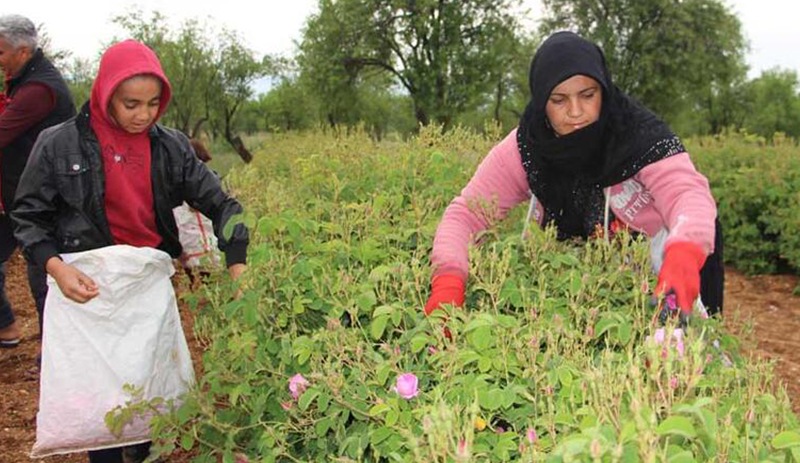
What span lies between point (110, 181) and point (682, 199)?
180 cm

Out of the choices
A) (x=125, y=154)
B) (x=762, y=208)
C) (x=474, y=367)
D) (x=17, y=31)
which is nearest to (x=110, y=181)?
(x=125, y=154)

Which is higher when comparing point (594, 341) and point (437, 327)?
point (437, 327)

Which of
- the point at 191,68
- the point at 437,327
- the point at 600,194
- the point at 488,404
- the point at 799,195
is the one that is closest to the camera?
the point at 488,404

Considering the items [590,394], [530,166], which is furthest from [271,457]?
[530,166]

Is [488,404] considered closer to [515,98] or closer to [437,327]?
[437,327]

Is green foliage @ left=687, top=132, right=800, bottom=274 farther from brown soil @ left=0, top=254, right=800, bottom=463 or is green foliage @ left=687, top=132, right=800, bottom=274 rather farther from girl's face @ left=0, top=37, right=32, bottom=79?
girl's face @ left=0, top=37, right=32, bottom=79

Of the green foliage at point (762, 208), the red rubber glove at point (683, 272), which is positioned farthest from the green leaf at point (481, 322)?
the green foliage at point (762, 208)

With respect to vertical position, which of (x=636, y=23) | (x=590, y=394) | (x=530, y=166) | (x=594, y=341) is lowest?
(x=594, y=341)

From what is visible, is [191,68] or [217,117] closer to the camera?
[191,68]

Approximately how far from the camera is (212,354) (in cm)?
210

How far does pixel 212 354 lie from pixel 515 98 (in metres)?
44.0

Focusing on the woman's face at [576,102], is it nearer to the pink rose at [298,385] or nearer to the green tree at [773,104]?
the pink rose at [298,385]

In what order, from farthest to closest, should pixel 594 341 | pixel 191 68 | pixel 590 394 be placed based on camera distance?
pixel 191 68
pixel 594 341
pixel 590 394

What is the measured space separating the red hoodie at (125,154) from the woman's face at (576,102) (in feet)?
4.19
